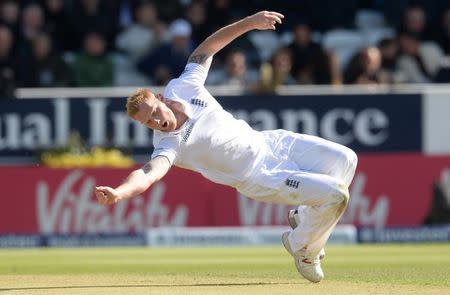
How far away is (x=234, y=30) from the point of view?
8.38 meters

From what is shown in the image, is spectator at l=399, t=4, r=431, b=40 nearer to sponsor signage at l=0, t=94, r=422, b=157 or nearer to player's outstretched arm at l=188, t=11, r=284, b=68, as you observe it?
sponsor signage at l=0, t=94, r=422, b=157

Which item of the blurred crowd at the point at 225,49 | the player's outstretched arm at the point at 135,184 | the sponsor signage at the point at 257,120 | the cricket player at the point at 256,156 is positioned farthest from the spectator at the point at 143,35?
the player's outstretched arm at the point at 135,184

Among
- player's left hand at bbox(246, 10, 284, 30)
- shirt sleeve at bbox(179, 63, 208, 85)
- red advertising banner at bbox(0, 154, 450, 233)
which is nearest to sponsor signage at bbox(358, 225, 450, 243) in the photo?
red advertising banner at bbox(0, 154, 450, 233)

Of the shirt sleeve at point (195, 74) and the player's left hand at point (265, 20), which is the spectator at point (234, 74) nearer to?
the shirt sleeve at point (195, 74)

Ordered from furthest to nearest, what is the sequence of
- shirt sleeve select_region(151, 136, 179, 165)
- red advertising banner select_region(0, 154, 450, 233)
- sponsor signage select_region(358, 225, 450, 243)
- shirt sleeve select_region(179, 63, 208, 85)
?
red advertising banner select_region(0, 154, 450, 233), sponsor signage select_region(358, 225, 450, 243), shirt sleeve select_region(179, 63, 208, 85), shirt sleeve select_region(151, 136, 179, 165)

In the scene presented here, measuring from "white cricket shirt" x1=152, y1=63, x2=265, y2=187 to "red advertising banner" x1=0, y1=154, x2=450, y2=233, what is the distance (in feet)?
20.8

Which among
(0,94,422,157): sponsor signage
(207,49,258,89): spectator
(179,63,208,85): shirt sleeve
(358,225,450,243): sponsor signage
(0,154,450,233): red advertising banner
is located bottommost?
(358,225,450,243): sponsor signage

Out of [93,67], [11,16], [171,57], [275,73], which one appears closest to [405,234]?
[275,73]

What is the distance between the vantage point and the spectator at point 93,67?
1633 cm

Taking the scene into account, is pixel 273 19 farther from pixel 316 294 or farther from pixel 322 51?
pixel 322 51

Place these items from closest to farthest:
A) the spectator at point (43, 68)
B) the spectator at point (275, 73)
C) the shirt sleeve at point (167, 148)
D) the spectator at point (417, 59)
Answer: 1. the shirt sleeve at point (167, 148)
2. the spectator at point (275, 73)
3. the spectator at point (43, 68)
4. the spectator at point (417, 59)

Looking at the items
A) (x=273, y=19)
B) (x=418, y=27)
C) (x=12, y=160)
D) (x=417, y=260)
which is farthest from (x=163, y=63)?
(x=273, y=19)

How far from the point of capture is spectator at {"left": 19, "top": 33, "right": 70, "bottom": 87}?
16.1m

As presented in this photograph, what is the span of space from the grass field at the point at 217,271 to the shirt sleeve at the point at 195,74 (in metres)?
1.30
